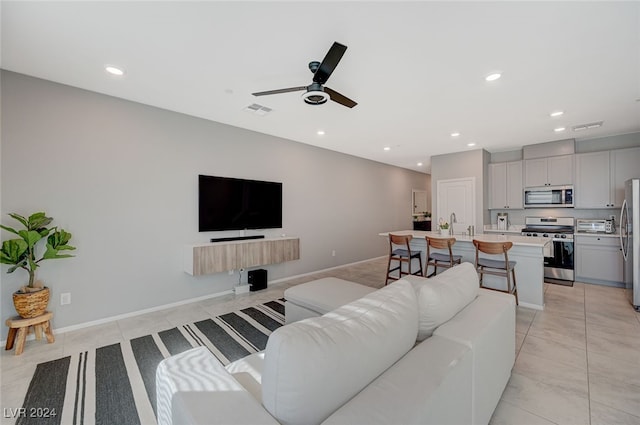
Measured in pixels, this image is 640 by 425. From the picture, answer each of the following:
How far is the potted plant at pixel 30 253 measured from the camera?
2.49 m

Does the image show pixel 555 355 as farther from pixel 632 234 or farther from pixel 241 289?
pixel 241 289

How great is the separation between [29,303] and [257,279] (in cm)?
257

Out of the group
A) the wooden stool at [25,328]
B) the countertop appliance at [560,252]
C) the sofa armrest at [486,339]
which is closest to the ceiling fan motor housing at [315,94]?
the sofa armrest at [486,339]

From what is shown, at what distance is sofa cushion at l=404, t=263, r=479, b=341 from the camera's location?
1491 millimetres

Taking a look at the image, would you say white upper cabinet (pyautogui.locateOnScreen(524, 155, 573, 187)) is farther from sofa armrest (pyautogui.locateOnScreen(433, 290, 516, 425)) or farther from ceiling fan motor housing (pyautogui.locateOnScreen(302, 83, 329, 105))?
ceiling fan motor housing (pyautogui.locateOnScreen(302, 83, 329, 105))

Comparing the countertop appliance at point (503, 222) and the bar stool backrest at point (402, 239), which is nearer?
the bar stool backrest at point (402, 239)

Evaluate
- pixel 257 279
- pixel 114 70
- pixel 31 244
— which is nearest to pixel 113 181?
pixel 31 244

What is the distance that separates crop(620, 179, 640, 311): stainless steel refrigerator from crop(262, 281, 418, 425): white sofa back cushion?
4.51 meters

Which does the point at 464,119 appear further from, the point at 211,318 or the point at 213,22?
the point at 211,318

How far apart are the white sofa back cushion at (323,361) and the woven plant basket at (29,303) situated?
301cm

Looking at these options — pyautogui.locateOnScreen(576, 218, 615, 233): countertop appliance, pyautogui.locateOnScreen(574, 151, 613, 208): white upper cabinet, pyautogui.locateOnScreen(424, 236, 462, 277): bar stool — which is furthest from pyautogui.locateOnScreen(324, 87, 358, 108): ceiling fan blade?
pyautogui.locateOnScreen(576, 218, 615, 233): countertop appliance

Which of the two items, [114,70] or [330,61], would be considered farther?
[114,70]

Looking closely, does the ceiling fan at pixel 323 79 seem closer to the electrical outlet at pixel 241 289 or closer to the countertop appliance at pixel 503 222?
the electrical outlet at pixel 241 289

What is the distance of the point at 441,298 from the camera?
1547 mm
